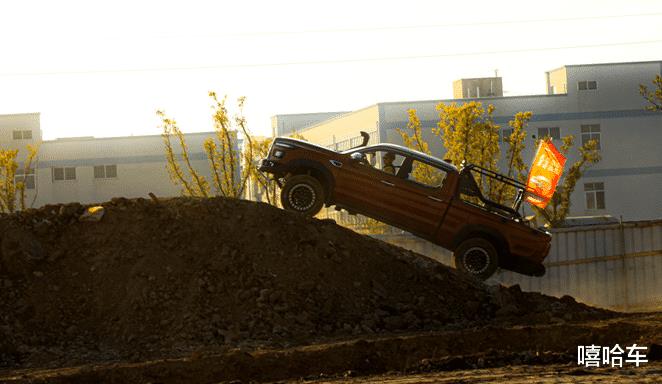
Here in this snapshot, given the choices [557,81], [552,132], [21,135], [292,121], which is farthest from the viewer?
[292,121]

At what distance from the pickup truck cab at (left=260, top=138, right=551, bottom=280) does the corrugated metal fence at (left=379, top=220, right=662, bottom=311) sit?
6.27 meters

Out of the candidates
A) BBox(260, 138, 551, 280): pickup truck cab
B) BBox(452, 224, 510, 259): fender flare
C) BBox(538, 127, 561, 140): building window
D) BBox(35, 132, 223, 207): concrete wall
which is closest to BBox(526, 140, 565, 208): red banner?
BBox(452, 224, 510, 259): fender flare

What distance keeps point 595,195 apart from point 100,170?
1029 inches

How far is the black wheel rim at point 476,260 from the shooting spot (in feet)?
75.1

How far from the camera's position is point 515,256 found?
75.6 ft

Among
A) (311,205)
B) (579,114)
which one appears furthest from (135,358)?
(579,114)

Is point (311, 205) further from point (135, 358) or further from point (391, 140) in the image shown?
point (391, 140)

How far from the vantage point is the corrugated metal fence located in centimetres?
2967

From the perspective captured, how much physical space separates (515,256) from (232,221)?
5.45m

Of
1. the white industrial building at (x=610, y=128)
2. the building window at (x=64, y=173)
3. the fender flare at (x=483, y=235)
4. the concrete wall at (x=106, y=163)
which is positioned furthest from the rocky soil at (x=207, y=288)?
the building window at (x=64, y=173)

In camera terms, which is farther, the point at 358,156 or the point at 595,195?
the point at 595,195

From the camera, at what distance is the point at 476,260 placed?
2302cm

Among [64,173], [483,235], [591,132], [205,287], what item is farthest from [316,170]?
[64,173]

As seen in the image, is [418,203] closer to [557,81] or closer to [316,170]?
[316,170]
